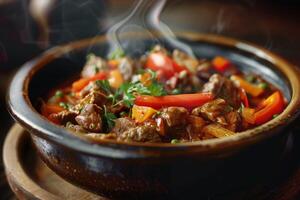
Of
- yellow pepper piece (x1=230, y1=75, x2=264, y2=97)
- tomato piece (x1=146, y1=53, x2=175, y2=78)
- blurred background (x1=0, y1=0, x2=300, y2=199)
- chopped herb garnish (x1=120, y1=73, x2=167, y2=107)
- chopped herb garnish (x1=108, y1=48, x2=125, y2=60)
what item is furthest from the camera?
blurred background (x1=0, y1=0, x2=300, y2=199)

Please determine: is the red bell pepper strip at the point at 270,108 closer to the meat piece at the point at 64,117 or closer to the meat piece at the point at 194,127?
the meat piece at the point at 194,127

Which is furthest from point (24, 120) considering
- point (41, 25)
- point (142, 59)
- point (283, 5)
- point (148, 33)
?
point (283, 5)

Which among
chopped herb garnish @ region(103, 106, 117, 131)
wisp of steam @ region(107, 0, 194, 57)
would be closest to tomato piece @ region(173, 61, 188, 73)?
wisp of steam @ region(107, 0, 194, 57)

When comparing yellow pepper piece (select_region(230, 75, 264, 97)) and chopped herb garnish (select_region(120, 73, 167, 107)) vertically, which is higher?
chopped herb garnish (select_region(120, 73, 167, 107))

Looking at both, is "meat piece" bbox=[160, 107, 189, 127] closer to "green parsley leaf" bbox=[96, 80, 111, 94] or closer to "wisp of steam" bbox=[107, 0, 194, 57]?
"green parsley leaf" bbox=[96, 80, 111, 94]

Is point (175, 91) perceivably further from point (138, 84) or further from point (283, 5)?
point (283, 5)
